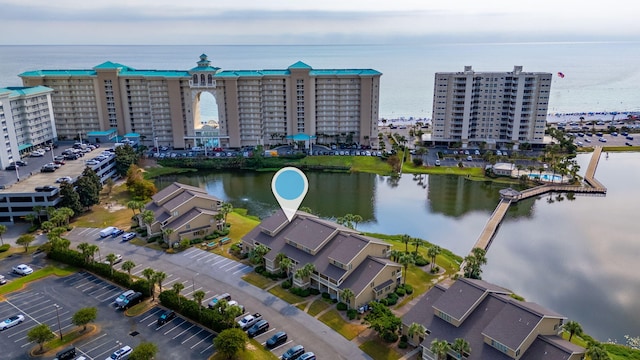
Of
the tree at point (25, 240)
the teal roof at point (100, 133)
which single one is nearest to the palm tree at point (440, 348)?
the tree at point (25, 240)

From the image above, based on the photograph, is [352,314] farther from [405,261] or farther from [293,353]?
[405,261]

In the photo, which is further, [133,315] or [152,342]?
[133,315]

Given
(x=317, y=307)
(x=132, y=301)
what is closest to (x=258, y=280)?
(x=317, y=307)

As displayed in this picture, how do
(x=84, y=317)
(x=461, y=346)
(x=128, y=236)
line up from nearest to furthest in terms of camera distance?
(x=461, y=346) → (x=84, y=317) → (x=128, y=236)

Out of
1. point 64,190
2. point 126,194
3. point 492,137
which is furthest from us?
point 492,137

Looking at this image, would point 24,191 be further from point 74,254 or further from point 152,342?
point 152,342

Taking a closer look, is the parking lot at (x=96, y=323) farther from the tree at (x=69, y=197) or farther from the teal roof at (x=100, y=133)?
the teal roof at (x=100, y=133)

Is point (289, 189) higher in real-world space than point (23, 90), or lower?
lower

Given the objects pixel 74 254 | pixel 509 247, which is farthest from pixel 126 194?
pixel 509 247
